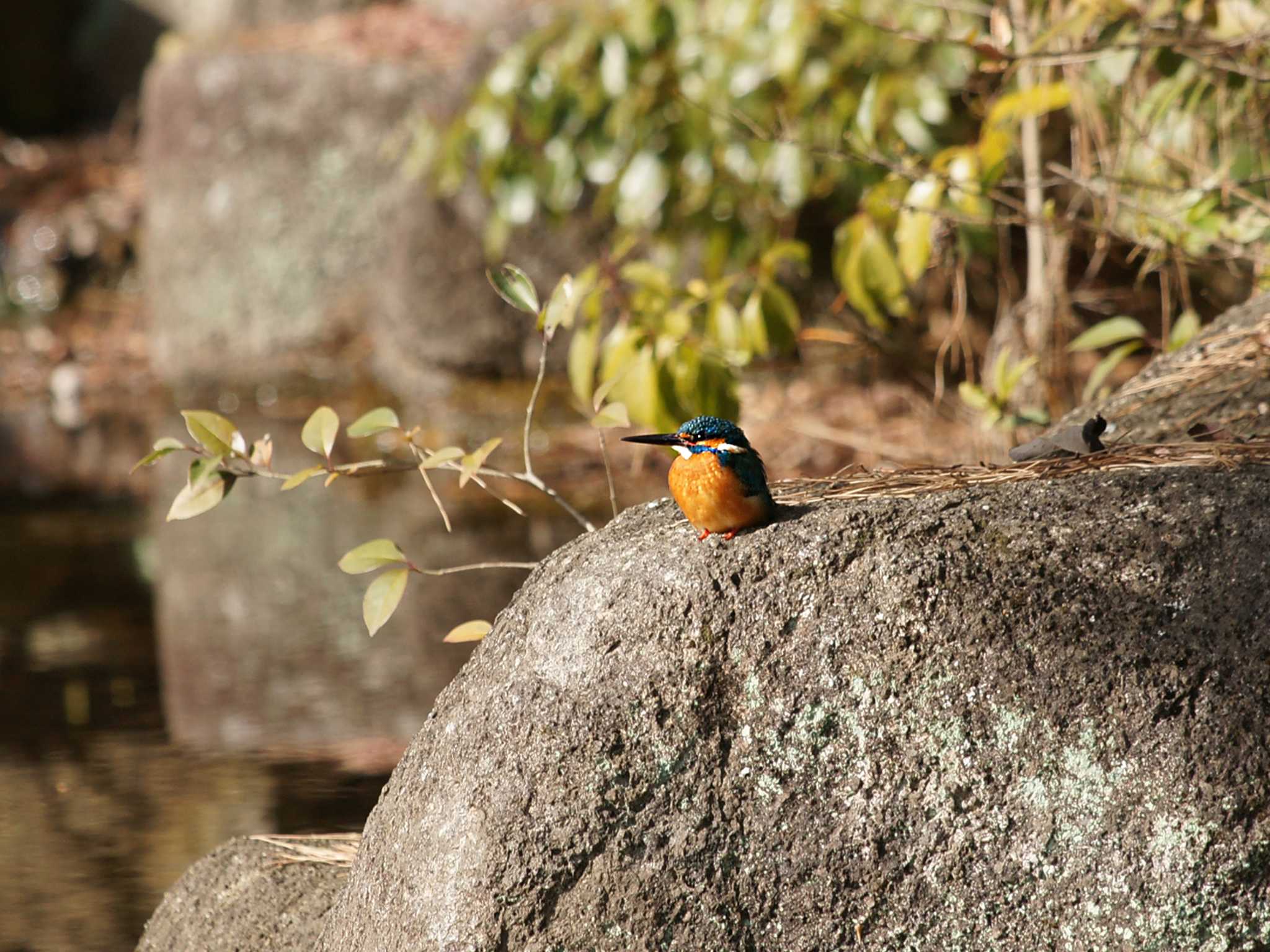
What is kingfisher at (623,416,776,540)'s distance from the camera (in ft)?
5.38

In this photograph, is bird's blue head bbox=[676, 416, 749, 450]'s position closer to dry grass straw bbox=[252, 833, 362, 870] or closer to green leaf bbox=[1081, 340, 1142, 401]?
dry grass straw bbox=[252, 833, 362, 870]

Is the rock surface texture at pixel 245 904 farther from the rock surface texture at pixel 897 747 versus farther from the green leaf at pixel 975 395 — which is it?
the green leaf at pixel 975 395

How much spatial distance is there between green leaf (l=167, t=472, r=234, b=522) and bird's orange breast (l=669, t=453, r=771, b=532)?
75cm

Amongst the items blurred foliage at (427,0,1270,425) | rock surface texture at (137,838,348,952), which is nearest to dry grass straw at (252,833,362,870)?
rock surface texture at (137,838,348,952)

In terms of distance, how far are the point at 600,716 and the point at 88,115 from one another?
13.0 metres

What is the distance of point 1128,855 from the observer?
151 cm

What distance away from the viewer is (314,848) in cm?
225

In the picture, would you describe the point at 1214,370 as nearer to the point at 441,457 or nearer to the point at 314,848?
the point at 441,457

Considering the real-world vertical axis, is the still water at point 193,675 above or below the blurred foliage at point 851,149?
below

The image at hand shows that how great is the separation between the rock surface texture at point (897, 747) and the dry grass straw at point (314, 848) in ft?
1.77

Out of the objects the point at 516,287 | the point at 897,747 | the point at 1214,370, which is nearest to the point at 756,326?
the point at 1214,370

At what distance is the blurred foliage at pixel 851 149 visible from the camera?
9.79 feet

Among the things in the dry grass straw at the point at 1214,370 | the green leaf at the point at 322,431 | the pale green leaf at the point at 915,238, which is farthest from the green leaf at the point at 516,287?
the pale green leaf at the point at 915,238

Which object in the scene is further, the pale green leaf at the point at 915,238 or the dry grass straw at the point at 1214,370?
the pale green leaf at the point at 915,238
